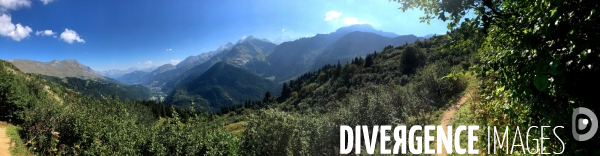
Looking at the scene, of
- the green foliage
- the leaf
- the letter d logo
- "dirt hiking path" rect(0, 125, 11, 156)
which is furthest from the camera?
"dirt hiking path" rect(0, 125, 11, 156)

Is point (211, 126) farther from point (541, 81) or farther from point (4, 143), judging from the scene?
point (4, 143)

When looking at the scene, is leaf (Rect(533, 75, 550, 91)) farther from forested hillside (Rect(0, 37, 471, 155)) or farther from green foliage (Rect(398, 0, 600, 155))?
forested hillside (Rect(0, 37, 471, 155))

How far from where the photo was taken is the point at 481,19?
14.0ft

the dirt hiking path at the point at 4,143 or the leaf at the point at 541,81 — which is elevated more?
the leaf at the point at 541,81

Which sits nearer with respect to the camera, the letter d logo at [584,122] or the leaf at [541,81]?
the leaf at [541,81]

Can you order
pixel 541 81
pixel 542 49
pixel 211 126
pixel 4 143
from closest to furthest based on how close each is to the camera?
pixel 541 81
pixel 542 49
pixel 211 126
pixel 4 143

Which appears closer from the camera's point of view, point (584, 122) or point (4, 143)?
point (584, 122)

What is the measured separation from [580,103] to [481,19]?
1680mm

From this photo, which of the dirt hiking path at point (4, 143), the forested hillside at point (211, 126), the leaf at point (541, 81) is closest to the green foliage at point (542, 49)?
the leaf at point (541, 81)

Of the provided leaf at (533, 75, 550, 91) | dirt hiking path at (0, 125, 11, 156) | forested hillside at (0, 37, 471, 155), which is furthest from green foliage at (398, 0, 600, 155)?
dirt hiking path at (0, 125, 11, 156)

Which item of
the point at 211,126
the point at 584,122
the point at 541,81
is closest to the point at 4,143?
the point at 211,126

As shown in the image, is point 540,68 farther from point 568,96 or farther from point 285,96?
point 285,96

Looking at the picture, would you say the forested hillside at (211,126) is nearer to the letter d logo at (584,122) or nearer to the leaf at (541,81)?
the leaf at (541,81)

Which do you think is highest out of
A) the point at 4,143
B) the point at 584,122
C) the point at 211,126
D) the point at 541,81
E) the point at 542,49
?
the point at 542,49
